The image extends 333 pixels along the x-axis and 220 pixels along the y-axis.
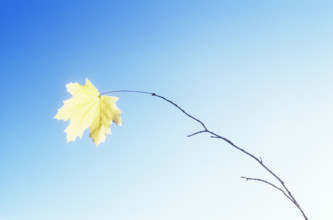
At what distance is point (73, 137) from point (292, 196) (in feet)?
4.13

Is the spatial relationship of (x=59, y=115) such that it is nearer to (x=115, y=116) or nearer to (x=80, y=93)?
(x=80, y=93)

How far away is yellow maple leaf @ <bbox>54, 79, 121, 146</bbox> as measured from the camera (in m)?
1.62

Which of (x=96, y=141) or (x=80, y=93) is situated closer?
(x=96, y=141)

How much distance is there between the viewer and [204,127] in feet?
2.51

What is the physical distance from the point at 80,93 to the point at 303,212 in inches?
55.0

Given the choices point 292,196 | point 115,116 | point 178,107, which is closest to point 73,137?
point 115,116

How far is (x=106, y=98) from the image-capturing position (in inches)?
67.4

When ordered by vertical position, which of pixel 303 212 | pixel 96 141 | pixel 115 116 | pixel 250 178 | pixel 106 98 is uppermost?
pixel 106 98

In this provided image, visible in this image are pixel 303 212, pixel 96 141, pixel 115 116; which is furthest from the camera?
pixel 115 116

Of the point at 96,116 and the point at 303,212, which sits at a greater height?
the point at 96,116

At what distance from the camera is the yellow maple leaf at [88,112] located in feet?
5.30

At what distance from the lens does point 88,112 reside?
5.53ft

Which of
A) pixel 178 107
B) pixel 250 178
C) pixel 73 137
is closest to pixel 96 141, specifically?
pixel 73 137

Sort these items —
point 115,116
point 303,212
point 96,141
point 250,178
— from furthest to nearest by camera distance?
point 115,116 → point 96,141 → point 250,178 → point 303,212
